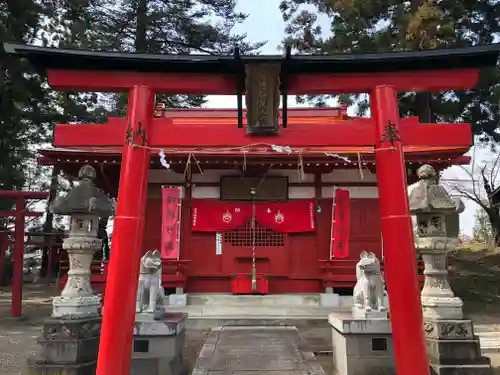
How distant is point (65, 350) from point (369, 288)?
4.96 m

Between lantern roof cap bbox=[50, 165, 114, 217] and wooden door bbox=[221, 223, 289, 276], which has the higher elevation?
lantern roof cap bbox=[50, 165, 114, 217]

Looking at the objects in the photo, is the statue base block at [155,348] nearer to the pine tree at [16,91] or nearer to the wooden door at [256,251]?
the wooden door at [256,251]

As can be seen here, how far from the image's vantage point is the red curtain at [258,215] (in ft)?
41.2

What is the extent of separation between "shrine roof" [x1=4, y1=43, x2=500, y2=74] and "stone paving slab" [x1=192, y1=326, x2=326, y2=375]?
411cm

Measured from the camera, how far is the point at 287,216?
41.3 feet

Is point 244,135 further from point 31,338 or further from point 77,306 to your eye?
point 31,338

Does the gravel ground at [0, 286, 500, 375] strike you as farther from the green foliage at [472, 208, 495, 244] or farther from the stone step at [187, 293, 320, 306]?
the green foliage at [472, 208, 495, 244]

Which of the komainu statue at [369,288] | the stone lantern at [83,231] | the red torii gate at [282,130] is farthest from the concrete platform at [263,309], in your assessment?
the red torii gate at [282,130]

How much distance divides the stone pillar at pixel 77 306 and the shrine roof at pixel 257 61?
2.82 meters

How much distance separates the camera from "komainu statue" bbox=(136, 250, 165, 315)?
7184 millimetres

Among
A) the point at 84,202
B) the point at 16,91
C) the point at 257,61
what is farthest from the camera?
the point at 16,91

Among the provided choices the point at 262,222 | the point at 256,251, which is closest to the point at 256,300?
the point at 256,251

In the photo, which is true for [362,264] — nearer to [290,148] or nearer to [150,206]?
[290,148]

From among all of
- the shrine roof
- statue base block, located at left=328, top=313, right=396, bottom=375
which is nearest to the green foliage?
statue base block, located at left=328, top=313, right=396, bottom=375
